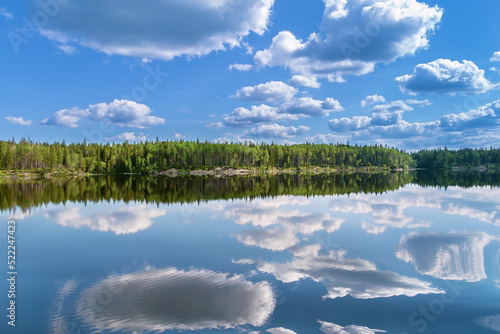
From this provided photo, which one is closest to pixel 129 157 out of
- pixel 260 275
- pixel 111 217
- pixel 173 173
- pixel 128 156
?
pixel 128 156

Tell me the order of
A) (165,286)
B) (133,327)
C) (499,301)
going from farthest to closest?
(165,286) < (499,301) < (133,327)

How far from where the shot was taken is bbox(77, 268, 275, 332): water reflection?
11.5 m

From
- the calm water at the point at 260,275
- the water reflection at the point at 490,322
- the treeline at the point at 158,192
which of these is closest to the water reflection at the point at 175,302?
the calm water at the point at 260,275

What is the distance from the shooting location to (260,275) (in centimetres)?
1602

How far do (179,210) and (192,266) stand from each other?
848 inches

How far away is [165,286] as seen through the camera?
14766 mm

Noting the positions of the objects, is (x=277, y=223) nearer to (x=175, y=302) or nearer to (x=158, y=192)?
(x=175, y=302)

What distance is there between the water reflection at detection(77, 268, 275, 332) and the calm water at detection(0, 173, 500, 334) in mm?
47

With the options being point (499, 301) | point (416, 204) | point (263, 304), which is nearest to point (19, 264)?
point (263, 304)

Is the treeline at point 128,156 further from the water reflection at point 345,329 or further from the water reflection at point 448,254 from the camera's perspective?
the water reflection at point 345,329

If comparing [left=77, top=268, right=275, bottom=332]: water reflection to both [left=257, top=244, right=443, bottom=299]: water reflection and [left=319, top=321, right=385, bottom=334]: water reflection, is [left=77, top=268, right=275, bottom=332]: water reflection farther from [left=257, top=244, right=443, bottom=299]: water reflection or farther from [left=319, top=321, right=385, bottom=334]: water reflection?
[left=257, top=244, right=443, bottom=299]: water reflection

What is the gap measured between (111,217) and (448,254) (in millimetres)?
30477

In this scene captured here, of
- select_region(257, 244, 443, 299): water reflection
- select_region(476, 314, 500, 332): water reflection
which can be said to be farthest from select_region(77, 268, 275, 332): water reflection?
select_region(476, 314, 500, 332): water reflection

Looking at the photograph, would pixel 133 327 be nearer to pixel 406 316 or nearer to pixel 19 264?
pixel 406 316
